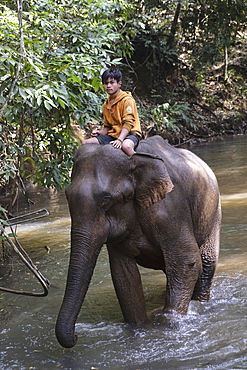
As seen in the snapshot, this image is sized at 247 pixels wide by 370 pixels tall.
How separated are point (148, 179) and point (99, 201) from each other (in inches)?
20.4

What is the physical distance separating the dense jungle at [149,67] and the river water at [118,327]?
1680 mm

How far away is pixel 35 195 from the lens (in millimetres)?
13844

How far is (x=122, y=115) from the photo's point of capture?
5.05 meters

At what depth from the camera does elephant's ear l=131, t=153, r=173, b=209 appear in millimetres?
4660

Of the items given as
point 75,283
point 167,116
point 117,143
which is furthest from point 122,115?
point 167,116

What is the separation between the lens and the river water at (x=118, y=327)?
4.27m

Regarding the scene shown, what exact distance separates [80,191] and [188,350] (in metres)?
1.43

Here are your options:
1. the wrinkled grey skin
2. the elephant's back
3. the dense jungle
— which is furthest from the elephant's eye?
the dense jungle

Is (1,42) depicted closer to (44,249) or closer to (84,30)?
(84,30)

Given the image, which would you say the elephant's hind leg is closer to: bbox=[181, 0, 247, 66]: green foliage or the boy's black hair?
the boy's black hair

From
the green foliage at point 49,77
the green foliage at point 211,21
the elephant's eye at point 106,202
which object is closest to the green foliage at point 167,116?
the green foliage at point 211,21

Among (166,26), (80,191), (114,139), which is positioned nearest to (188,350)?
(80,191)

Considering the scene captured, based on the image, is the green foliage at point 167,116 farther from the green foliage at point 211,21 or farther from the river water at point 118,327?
the river water at point 118,327

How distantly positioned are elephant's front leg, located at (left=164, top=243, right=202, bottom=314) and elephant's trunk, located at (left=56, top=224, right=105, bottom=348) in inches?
29.9
